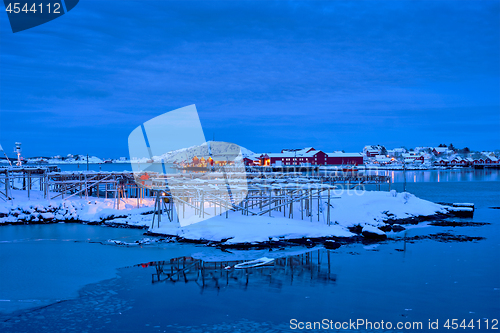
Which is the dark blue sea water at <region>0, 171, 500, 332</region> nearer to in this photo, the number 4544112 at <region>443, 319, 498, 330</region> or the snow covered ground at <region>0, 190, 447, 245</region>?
the number 4544112 at <region>443, 319, 498, 330</region>

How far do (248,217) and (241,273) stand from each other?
28.2ft

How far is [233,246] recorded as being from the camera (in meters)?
19.0

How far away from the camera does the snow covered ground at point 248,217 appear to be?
20.5m

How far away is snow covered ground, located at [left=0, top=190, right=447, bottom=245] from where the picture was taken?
67.1 feet

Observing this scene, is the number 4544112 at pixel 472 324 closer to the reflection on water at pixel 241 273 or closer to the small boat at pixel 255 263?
the reflection on water at pixel 241 273

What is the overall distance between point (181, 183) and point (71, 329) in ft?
56.9

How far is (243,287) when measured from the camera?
13.1 metres

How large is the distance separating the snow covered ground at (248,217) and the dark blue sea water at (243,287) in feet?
6.57

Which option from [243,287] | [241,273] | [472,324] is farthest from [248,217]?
[472,324]

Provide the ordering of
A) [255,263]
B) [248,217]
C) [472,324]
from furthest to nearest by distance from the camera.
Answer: [248,217] → [255,263] → [472,324]

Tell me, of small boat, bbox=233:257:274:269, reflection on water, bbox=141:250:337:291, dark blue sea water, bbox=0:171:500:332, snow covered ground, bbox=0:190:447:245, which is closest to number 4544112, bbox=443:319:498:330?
dark blue sea water, bbox=0:171:500:332

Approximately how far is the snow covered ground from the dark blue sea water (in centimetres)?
200

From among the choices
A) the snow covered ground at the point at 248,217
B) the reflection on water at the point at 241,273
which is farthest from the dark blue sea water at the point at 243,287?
the snow covered ground at the point at 248,217

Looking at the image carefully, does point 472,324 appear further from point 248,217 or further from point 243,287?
point 248,217
